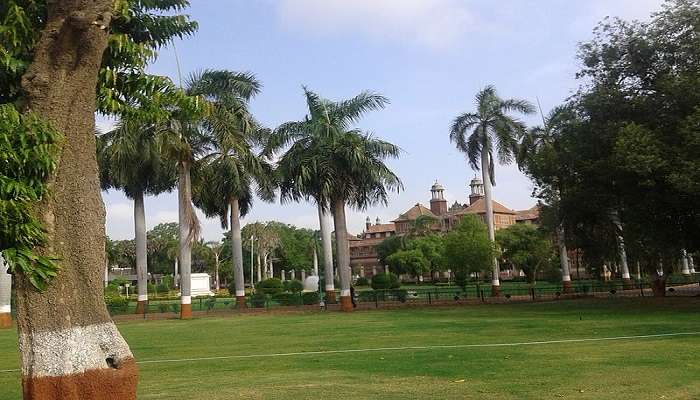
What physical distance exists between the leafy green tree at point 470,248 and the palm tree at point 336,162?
12.4 meters

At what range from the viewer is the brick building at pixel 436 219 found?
352ft

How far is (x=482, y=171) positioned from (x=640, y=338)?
26771mm

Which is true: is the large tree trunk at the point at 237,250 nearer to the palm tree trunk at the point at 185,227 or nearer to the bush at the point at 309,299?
the bush at the point at 309,299

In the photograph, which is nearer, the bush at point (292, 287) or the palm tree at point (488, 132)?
the palm tree at point (488, 132)

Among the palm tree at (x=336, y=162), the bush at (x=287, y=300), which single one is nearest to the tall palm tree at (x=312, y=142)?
the palm tree at (x=336, y=162)

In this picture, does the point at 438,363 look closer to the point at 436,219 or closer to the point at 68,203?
the point at 68,203

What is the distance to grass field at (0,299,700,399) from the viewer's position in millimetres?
9227

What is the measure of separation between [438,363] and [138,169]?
2905cm

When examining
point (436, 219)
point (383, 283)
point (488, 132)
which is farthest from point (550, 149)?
point (436, 219)

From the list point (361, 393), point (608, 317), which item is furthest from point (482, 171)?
point (361, 393)

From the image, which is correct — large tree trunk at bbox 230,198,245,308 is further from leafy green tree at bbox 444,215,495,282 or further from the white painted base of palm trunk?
the white painted base of palm trunk

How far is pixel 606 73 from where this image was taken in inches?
1069

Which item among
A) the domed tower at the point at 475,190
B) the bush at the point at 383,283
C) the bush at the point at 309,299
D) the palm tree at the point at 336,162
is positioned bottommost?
the bush at the point at 309,299

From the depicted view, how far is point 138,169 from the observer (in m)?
37.3
